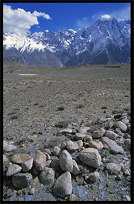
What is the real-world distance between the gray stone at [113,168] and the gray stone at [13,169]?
194cm

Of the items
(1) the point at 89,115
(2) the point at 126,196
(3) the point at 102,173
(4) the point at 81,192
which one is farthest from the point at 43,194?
(1) the point at 89,115

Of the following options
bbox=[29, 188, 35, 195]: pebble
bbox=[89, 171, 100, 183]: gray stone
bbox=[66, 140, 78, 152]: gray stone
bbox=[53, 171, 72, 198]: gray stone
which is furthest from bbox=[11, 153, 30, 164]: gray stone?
bbox=[89, 171, 100, 183]: gray stone

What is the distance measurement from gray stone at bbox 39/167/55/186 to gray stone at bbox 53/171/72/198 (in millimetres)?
142

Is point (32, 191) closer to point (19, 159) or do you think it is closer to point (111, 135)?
point (19, 159)

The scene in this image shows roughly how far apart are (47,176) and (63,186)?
0.40m

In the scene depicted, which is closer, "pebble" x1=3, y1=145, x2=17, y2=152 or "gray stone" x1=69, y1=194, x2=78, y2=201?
"gray stone" x1=69, y1=194, x2=78, y2=201

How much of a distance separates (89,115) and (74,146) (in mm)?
3240

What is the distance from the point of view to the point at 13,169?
3.05 meters

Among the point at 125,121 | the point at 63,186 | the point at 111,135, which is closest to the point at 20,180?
the point at 63,186

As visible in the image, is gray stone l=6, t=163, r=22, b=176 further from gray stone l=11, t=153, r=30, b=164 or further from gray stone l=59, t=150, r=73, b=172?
gray stone l=59, t=150, r=73, b=172

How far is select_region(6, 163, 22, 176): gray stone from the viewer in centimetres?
301

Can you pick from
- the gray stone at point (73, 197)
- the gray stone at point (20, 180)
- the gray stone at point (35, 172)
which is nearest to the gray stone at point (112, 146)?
the gray stone at point (73, 197)

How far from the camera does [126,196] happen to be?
9.45ft

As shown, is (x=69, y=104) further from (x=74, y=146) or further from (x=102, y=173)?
(x=102, y=173)
